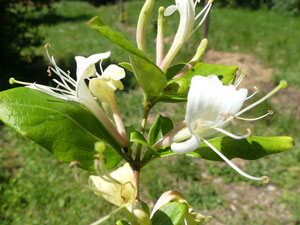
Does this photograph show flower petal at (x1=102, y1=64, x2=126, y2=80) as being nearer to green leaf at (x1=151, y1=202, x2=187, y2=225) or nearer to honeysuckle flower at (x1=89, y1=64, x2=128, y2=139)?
honeysuckle flower at (x1=89, y1=64, x2=128, y2=139)

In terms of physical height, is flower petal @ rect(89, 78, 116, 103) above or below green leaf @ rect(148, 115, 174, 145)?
above

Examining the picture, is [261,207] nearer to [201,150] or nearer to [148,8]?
[201,150]

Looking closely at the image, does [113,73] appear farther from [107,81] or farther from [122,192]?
[122,192]

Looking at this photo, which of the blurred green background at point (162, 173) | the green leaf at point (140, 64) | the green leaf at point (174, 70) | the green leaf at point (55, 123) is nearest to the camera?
the green leaf at point (140, 64)

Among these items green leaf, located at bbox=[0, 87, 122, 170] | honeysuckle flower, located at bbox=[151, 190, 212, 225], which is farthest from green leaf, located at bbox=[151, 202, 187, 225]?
green leaf, located at bbox=[0, 87, 122, 170]

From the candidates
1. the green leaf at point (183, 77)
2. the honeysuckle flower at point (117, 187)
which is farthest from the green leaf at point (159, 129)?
the honeysuckle flower at point (117, 187)

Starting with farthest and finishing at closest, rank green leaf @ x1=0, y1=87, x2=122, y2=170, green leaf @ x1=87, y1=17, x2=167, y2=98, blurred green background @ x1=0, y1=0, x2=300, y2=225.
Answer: blurred green background @ x1=0, y1=0, x2=300, y2=225 → green leaf @ x1=0, y1=87, x2=122, y2=170 → green leaf @ x1=87, y1=17, x2=167, y2=98

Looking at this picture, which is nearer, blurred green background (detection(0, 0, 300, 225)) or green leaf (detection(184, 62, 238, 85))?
green leaf (detection(184, 62, 238, 85))

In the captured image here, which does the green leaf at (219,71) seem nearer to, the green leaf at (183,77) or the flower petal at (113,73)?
the green leaf at (183,77)
